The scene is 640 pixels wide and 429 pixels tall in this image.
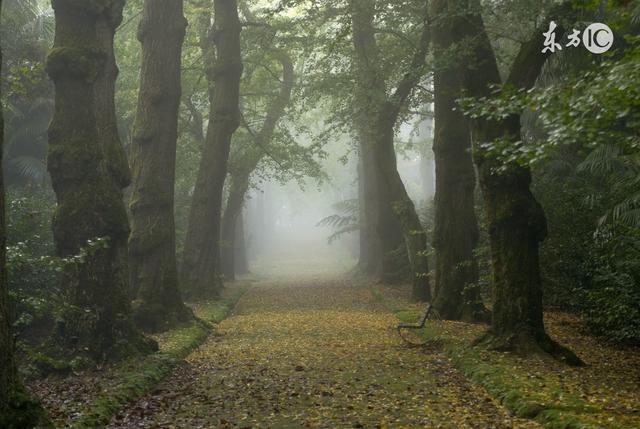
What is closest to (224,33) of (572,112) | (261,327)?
(261,327)

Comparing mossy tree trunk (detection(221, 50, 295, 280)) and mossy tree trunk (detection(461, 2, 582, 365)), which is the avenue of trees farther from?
mossy tree trunk (detection(221, 50, 295, 280))

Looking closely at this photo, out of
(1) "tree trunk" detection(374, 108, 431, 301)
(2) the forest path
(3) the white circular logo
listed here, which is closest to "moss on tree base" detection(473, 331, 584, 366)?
(2) the forest path

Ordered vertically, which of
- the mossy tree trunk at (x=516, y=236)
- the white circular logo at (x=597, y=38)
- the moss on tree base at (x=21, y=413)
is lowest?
the moss on tree base at (x=21, y=413)

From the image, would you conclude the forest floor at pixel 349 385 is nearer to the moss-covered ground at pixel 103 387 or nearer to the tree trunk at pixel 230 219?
the moss-covered ground at pixel 103 387

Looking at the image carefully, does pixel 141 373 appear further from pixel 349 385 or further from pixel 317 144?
pixel 317 144

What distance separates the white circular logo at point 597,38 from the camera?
470 inches

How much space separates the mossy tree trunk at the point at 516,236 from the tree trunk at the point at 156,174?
22.9 ft

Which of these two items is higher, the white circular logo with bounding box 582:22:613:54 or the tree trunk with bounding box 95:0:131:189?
the white circular logo with bounding box 582:22:613:54

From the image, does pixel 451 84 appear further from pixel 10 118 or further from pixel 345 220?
pixel 345 220

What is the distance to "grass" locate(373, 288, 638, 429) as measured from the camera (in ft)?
20.5

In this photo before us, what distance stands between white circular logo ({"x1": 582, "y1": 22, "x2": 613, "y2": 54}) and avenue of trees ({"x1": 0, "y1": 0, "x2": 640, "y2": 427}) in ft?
1.02

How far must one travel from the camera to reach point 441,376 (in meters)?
9.37

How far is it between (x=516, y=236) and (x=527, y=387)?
265 cm

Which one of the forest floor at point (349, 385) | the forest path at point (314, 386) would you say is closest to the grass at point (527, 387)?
the forest floor at point (349, 385)
